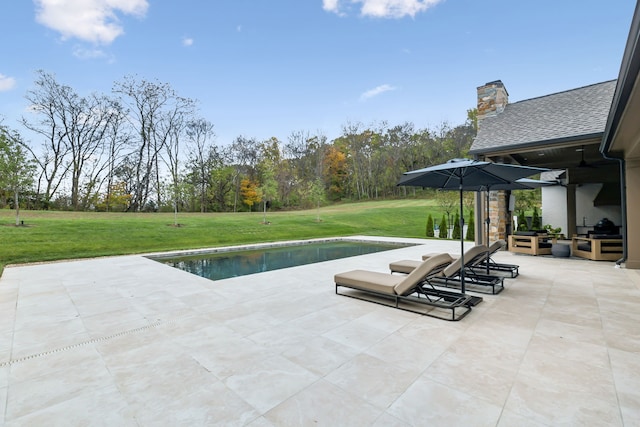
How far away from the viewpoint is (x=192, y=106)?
2584 centimetres

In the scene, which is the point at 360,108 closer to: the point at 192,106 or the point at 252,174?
the point at 252,174

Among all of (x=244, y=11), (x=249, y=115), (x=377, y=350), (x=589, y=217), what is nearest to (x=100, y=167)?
(x=249, y=115)

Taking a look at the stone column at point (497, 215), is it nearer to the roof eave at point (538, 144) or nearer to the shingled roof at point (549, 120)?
the roof eave at point (538, 144)

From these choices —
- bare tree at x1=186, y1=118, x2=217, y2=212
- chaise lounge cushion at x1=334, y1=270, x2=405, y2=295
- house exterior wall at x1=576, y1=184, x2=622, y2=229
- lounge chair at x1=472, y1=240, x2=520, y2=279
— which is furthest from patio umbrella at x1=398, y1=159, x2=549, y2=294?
bare tree at x1=186, y1=118, x2=217, y2=212

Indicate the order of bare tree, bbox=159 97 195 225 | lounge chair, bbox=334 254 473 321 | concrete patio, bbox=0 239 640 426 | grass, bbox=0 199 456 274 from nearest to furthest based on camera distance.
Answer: concrete patio, bbox=0 239 640 426, lounge chair, bbox=334 254 473 321, grass, bbox=0 199 456 274, bare tree, bbox=159 97 195 225

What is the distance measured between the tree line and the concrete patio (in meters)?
12.6

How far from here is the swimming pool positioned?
8023 millimetres

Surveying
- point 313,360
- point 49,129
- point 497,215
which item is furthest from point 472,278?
point 49,129

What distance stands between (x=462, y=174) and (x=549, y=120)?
692 centimetres

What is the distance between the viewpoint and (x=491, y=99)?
424 inches

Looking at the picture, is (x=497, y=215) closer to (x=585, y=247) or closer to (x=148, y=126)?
(x=585, y=247)

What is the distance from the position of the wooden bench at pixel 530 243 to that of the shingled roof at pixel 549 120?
2.68 m

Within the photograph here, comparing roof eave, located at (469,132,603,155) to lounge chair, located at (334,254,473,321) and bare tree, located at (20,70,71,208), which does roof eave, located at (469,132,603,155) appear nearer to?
lounge chair, located at (334,254,473,321)

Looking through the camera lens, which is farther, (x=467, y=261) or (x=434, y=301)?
(x=467, y=261)
